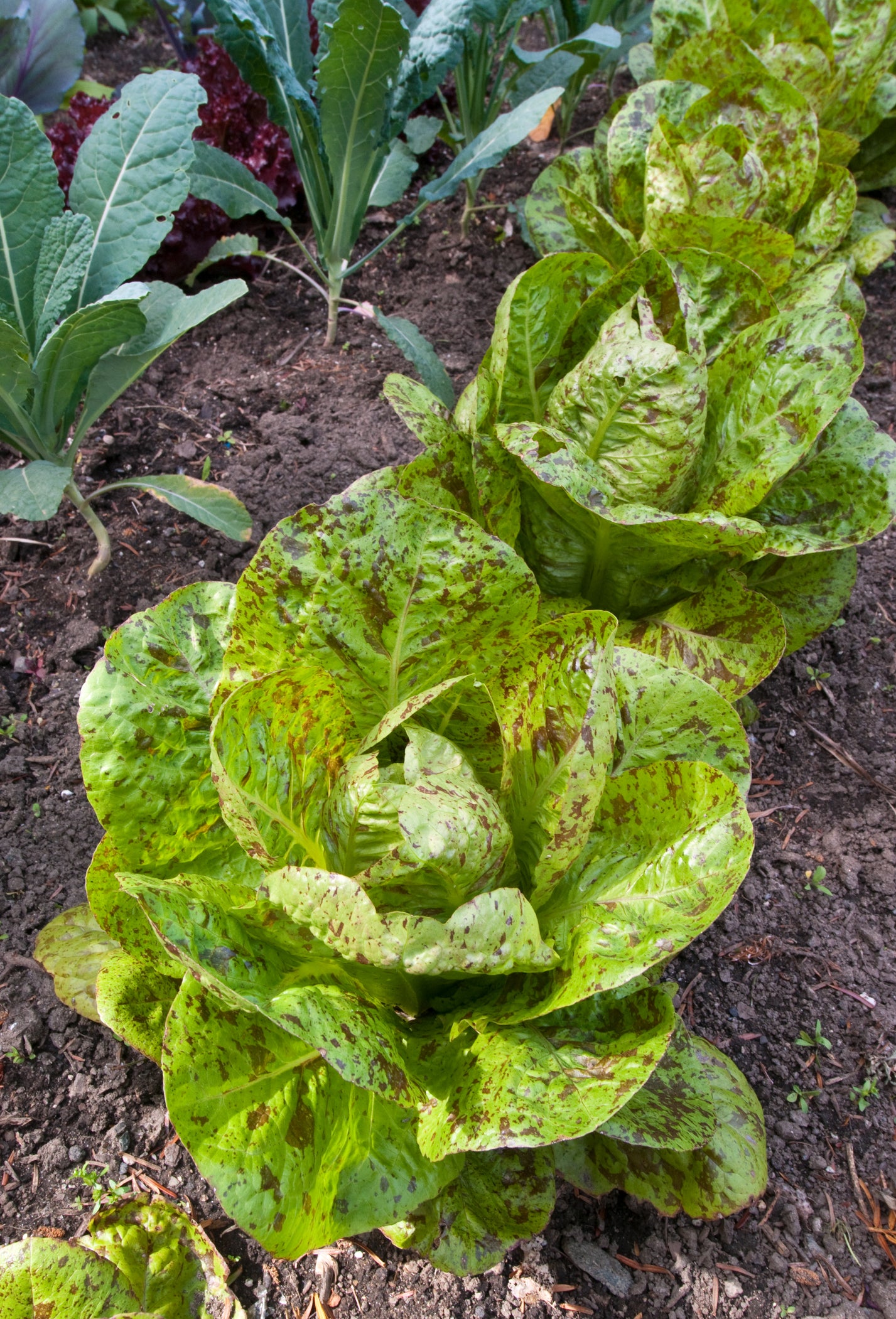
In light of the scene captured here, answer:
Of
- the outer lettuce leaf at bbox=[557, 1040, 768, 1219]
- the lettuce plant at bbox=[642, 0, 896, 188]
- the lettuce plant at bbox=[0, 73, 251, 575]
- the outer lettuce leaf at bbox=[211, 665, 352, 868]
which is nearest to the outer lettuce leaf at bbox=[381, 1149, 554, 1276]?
the outer lettuce leaf at bbox=[557, 1040, 768, 1219]

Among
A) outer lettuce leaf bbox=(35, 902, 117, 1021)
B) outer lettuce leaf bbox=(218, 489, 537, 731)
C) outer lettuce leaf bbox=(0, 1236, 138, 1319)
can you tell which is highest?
outer lettuce leaf bbox=(218, 489, 537, 731)

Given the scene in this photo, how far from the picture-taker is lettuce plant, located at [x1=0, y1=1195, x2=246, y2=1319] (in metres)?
1.46

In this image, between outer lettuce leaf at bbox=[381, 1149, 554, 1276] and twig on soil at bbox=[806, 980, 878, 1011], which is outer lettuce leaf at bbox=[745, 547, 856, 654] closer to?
twig on soil at bbox=[806, 980, 878, 1011]

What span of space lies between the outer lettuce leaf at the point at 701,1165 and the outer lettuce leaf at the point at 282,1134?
0.34 meters

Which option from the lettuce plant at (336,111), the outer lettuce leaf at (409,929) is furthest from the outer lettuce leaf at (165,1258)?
the lettuce plant at (336,111)

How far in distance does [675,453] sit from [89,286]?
159 centimetres

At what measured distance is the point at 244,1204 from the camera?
48.7 inches

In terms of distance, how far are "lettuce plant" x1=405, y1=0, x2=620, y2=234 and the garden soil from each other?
32.6 inches

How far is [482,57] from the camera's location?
3.42 metres

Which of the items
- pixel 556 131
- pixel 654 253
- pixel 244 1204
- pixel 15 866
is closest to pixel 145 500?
pixel 15 866

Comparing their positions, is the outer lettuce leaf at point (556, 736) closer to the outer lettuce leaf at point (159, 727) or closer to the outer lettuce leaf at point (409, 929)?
the outer lettuce leaf at point (409, 929)

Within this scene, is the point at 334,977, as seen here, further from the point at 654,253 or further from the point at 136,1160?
the point at 654,253

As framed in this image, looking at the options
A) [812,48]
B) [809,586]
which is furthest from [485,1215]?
[812,48]

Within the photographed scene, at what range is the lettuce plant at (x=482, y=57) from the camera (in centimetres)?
266
